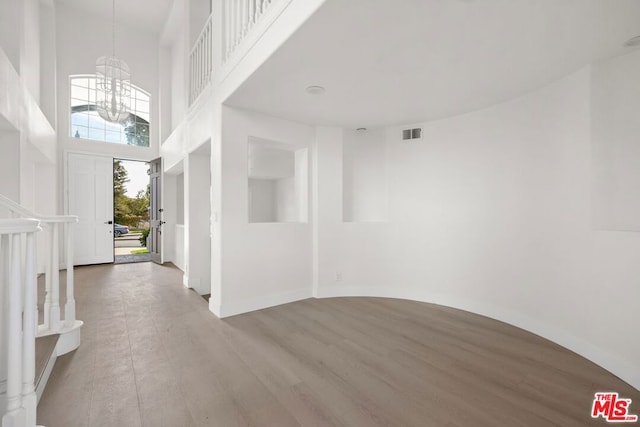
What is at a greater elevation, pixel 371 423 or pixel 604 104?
pixel 604 104

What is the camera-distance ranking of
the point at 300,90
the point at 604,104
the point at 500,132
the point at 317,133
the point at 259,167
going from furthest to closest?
the point at 259,167 → the point at 317,133 → the point at 500,132 → the point at 300,90 → the point at 604,104

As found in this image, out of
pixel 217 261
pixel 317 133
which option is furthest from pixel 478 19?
pixel 217 261

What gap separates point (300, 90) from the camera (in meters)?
2.88

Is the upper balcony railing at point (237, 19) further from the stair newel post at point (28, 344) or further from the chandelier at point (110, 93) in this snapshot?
the stair newel post at point (28, 344)

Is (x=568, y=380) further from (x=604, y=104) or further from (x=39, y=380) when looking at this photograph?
(x=39, y=380)

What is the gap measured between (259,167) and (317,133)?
4.65ft

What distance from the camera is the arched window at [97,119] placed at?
621 centimetres

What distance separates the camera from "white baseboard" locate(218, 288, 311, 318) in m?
3.34

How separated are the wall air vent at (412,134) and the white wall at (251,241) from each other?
4.58 feet

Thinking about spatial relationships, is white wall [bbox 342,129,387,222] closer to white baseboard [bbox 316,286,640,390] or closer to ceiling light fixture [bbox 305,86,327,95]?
white baseboard [bbox 316,286,640,390]

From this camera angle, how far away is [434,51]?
2176mm

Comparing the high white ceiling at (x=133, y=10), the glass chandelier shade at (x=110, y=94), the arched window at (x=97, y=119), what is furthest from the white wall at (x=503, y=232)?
the arched window at (x=97, y=119)

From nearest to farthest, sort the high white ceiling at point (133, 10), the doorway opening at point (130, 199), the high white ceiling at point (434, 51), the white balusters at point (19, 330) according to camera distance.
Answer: the white balusters at point (19, 330)
the high white ceiling at point (434, 51)
the high white ceiling at point (133, 10)
the doorway opening at point (130, 199)

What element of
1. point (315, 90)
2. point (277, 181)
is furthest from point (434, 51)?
point (277, 181)
